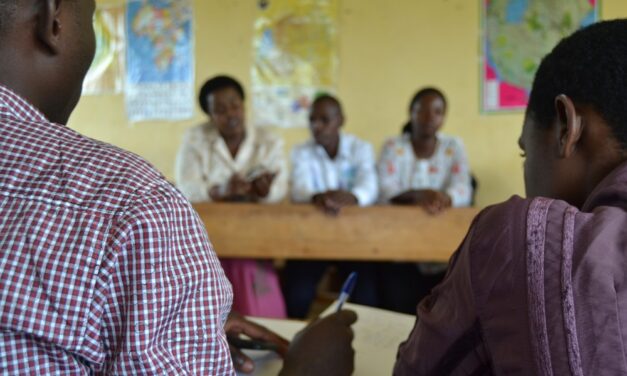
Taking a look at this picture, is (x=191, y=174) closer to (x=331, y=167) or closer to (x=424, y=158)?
(x=331, y=167)

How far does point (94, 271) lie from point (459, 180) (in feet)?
8.14

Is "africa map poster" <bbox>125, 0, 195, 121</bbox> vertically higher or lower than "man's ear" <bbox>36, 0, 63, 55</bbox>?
higher

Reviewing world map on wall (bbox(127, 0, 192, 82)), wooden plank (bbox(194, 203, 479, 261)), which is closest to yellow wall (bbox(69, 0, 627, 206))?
world map on wall (bbox(127, 0, 192, 82))

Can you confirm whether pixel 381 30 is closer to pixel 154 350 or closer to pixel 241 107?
pixel 241 107

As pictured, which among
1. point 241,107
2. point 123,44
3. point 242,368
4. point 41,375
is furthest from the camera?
point 123,44

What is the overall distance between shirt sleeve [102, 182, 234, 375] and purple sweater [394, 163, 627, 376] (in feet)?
1.03

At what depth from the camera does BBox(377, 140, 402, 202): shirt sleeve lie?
2916 millimetres

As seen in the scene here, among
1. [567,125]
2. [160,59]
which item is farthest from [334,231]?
[160,59]

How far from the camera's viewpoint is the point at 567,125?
0.79 m

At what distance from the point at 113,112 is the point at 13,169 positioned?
407cm

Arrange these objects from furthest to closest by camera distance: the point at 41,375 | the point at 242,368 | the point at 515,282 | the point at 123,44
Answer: the point at 123,44 → the point at 242,368 → the point at 515,282 → the point at 41,375

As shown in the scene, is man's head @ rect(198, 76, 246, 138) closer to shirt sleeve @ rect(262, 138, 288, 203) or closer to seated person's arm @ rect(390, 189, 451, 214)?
shirt sleeve @ rect(262, 138, 288, 203)

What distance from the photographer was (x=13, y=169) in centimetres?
55

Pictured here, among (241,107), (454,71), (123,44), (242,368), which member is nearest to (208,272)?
(242,368)
